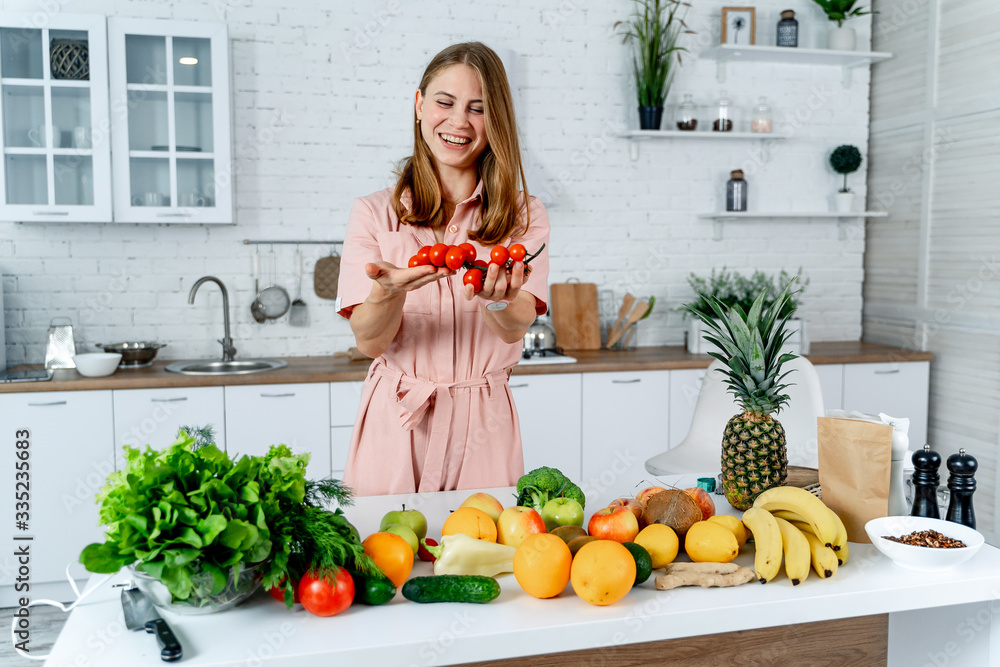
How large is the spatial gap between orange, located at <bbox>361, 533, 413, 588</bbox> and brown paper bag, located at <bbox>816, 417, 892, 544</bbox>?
820 millimetres

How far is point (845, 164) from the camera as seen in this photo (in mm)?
4387

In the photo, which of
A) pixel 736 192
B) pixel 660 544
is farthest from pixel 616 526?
pixel 736 192

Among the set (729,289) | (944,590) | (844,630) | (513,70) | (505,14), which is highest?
(505,14)

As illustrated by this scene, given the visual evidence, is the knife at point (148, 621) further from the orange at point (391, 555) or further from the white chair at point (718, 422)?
the white chair at point (718, 422)

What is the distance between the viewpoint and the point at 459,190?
6.32 ft

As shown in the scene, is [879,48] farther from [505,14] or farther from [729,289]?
[505,14]

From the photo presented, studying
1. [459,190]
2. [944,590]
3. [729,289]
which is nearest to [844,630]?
[944,590]

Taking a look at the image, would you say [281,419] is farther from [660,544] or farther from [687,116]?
[687,116]

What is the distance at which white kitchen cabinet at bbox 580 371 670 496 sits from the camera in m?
3.65

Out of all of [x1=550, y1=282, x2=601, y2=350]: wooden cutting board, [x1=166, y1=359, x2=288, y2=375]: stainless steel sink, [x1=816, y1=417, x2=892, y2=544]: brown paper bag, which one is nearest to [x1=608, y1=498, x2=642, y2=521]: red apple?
[x1=816, y1=417, x2=892, y2=544]: brown paper bag

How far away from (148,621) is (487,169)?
121 centimetres

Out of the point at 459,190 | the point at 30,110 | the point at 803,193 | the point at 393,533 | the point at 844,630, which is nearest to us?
the point at 393,533

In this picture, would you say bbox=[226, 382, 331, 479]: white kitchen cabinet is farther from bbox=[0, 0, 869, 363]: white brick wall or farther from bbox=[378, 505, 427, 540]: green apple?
bbox=[378, 505, 427, 540]: green apple

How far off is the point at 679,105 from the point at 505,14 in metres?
1.02
